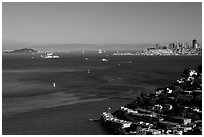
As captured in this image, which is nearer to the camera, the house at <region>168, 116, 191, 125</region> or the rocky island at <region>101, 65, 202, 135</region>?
the rocky island at <region>101, 65, 202, 135</region>

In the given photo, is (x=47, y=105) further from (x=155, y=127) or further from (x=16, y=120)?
(x=155, y=127)

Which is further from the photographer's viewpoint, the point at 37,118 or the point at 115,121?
the point at 37,118

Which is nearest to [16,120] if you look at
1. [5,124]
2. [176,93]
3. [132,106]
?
[5,124]

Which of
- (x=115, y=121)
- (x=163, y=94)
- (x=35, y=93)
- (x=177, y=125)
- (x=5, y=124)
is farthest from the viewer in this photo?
(x=35, y=93)

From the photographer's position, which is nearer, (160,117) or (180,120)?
(180,120)

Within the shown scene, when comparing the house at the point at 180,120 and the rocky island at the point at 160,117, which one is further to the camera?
the house at the point at 180,120

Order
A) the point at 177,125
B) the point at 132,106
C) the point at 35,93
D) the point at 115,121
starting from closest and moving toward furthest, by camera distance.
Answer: the point at 177,125
the point at 115,121
the point at 132,106
the point at 35,93
